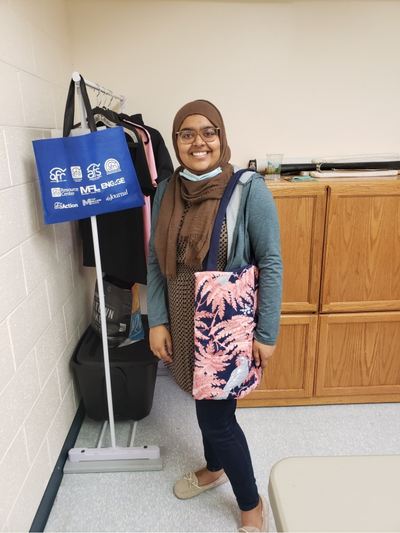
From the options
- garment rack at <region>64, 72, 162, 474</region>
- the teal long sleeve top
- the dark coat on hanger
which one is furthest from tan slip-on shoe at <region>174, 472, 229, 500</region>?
the dark coat on hanger

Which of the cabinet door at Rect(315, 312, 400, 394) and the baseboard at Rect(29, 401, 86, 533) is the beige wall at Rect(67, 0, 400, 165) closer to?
the cabinet door at Rect(315, 312, 400, 394)

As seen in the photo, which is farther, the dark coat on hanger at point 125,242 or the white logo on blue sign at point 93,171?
the dark coat on hanger at point 125,242

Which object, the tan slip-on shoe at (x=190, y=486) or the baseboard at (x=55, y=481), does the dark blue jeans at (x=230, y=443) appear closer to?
the tan slip-on shoe at (x=190, y=486)

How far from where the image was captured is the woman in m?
1.30

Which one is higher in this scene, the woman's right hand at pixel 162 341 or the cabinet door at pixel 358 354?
the woman's right hand at pixel 162 341

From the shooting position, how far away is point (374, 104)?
2.29 m

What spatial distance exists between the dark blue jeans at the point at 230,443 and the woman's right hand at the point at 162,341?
22 centimetres

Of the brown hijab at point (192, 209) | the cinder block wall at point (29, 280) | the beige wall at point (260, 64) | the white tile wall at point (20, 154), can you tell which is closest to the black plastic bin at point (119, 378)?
the cinder block wall at point (29, 280)

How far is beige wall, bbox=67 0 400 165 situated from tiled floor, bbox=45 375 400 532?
1489 millimetres

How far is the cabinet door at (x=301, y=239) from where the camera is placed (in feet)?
6.33

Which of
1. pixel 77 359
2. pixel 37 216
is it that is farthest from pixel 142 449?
pixel 37 216

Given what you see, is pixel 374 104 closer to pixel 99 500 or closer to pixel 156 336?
pixel 156 336

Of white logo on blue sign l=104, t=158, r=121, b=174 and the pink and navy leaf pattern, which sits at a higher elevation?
white logo on blue sign l=104, t=158, r=121, b=174

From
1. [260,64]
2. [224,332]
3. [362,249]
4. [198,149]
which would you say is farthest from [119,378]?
[260,64]
